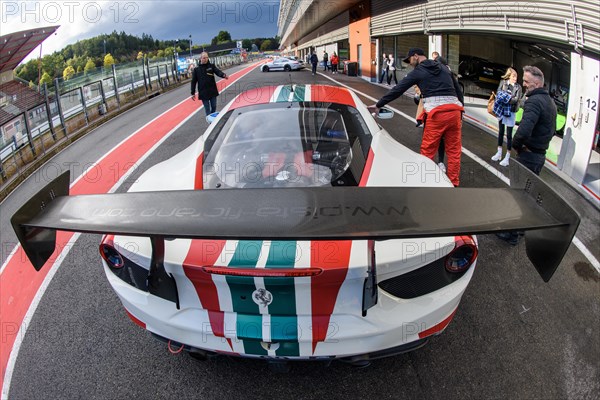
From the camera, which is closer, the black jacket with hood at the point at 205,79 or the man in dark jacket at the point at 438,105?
the man in dark jacket at the point at 438,105

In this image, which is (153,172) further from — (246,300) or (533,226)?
(533,226)

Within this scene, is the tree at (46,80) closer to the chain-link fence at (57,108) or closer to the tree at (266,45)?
the chain-link fence at (57,108)

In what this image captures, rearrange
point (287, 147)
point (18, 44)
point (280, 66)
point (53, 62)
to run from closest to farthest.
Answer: point (287, 147), point (18, 44), point (53, 62), point (280, 66)

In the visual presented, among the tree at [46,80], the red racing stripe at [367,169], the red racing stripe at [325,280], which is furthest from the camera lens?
the tree at [46,80]

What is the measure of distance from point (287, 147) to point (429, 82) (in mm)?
2631

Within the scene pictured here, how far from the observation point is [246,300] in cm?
180

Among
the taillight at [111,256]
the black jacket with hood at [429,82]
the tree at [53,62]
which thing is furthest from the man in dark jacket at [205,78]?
the tree at [53,62]

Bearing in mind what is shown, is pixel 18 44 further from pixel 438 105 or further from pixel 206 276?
pixel 206 276

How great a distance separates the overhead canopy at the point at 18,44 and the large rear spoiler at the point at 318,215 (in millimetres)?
13791

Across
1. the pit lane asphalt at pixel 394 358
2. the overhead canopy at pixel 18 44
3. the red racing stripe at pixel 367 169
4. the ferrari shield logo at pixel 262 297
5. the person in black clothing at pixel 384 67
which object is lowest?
the pit lane asphalt at pixel 394 358

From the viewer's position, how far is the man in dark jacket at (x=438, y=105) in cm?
457

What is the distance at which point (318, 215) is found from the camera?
1332 mm

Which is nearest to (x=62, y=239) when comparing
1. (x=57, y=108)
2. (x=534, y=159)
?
(x=534, y=159)

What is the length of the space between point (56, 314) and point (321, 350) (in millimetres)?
2406
